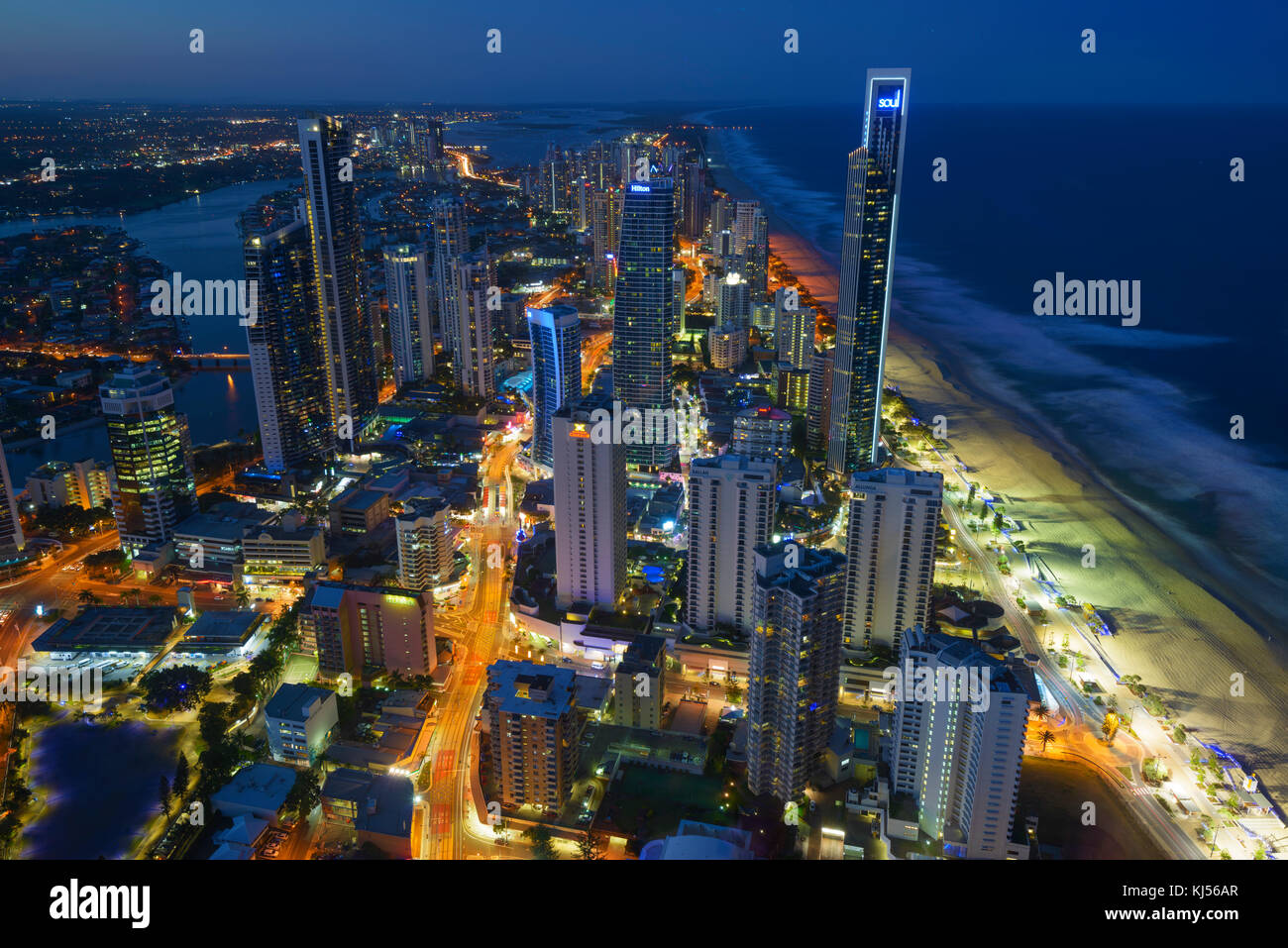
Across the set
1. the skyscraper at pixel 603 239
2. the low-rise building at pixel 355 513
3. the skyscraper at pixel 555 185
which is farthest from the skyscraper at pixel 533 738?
the skyscraper at pixel 555 185

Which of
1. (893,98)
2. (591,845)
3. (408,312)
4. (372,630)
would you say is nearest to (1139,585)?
(893,98)

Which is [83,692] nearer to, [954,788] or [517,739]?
[517,739]

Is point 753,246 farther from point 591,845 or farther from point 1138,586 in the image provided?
point 591,845

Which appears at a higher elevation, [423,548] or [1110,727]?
[423,548]

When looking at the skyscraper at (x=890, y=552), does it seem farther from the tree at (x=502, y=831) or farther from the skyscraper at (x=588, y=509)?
the tree at (x=502, y=831)

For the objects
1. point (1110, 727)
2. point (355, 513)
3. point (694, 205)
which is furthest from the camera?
point (694, 205)
